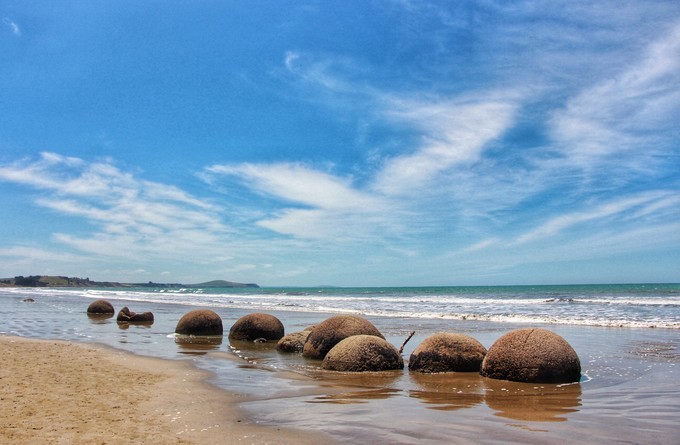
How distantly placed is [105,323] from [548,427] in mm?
20637

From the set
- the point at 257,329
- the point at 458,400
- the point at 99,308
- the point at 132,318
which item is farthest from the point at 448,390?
the point at 99,308

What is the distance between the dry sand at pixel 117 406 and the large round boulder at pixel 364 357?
2.69m

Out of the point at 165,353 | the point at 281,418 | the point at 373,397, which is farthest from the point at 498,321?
the point at 281,418

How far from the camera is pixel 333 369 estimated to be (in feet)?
34.7

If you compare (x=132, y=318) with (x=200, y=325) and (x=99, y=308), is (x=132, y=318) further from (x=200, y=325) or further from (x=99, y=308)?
(x=99, y=308)

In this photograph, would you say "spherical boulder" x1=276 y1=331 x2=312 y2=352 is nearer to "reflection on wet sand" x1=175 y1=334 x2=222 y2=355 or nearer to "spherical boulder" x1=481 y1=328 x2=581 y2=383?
"reflection on wet sand" x1=175 y1=334 x2=222 y2=355

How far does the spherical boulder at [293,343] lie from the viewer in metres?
13.7

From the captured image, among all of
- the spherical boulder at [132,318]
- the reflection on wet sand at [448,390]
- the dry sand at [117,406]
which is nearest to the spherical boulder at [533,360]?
the reflection on wet sand at [448,390]

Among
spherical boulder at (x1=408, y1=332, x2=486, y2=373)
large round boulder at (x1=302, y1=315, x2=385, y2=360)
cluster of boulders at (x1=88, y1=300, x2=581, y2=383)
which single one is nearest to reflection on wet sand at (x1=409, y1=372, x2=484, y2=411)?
spherical boulder at (x1=408, y1=332, x2=486, y2=373)

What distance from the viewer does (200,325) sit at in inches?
699

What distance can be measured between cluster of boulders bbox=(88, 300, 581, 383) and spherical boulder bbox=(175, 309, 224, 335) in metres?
Answer: 5.19

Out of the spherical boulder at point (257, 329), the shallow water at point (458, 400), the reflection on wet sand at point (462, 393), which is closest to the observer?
the shallow water at point (458, 400)

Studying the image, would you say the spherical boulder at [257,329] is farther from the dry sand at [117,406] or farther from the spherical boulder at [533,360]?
the spherical boulder at [533,360]

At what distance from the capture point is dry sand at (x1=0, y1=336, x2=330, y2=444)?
5641 mm
